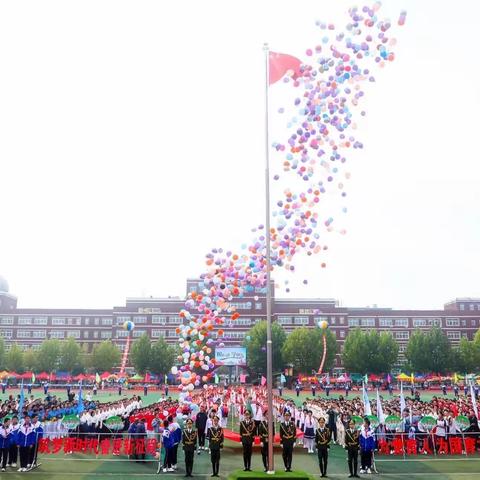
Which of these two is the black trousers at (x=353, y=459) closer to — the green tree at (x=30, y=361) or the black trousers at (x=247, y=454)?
the black trousers at (x=247, y=454)

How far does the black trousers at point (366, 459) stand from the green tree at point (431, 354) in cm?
6741

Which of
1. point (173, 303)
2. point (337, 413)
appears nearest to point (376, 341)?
point (173, 303)

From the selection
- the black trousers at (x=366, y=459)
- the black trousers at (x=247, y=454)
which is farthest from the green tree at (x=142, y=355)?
the black trousers at (x=366, y=459)

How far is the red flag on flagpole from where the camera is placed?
16.0 metres

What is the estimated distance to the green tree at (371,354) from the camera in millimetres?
77000

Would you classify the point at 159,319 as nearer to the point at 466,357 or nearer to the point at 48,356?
the point at 48,356

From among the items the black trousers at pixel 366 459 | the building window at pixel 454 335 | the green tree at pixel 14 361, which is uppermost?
the building window at pixel 454 335

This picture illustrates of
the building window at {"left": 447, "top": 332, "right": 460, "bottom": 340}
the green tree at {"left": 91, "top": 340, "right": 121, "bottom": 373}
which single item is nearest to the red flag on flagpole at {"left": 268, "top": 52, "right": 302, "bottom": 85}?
the green tree at {"left": 91, "top": 340, "right": 121, "bottom": 373}

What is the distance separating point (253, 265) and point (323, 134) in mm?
5306

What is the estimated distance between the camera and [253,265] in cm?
1902

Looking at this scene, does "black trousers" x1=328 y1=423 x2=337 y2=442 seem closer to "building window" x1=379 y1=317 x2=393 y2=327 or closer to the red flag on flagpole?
the red flag on flagpole

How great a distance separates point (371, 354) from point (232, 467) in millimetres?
63346

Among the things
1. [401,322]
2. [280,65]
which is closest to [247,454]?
[280,65]

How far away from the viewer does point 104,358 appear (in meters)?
83.8
